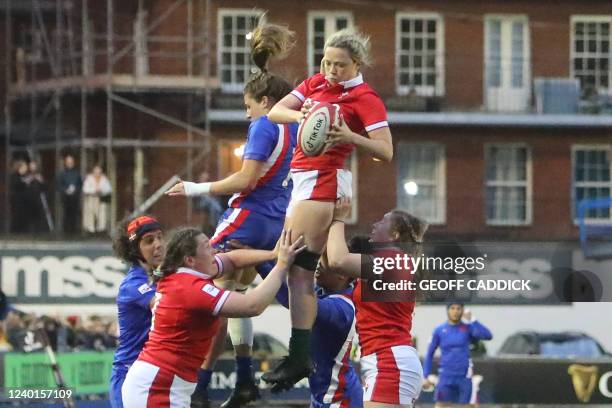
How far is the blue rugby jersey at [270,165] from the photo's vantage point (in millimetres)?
10234

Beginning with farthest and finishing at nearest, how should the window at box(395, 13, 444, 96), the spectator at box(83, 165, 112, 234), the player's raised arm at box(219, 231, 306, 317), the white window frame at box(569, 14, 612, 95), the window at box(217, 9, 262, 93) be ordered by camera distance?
1. the white window frame at box(569, 14, 612, 95)
2. the window at box(395, 13, 444, 96)
3. the window at box(217, 9, 262, 93)
4. the spectator at box(83, 165, 112, 234)
5. the player's raised arm at box(219, 231, 306, 317)

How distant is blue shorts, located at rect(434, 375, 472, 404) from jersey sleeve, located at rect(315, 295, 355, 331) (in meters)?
9.51

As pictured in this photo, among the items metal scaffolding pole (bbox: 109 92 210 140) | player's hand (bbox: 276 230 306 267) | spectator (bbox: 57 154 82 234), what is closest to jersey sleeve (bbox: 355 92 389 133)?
player's hand (bbox: 276 230 306 267)

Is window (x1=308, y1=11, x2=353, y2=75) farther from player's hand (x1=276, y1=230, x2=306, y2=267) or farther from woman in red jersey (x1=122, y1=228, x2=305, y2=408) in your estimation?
woman in red jersey (x1=122, y1=228, x2=305, y2=408)

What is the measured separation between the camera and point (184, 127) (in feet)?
110

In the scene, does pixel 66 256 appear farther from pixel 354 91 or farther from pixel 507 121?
pixel 507 121

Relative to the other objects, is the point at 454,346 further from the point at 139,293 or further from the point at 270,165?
the point at 139,293

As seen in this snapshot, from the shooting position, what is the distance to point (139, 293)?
10.2m

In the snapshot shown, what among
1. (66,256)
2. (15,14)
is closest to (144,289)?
(66,256)

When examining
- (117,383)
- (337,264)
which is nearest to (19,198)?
(117,383)

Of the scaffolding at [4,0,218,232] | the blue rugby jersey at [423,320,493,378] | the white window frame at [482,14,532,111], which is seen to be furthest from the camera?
the white window frame at [482,14,532,111]

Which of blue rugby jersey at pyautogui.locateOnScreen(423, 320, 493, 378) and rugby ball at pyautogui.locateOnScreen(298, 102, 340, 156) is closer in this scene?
rugby ball at pyautogui.locateOnScreen(298, 102, 340, 156)

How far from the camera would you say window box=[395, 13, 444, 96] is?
35.9 m

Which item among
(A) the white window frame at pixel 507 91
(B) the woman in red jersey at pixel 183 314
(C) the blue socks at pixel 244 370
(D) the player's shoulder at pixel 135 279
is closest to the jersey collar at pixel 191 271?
(B) the woman in red jersey at pixel 183 314
